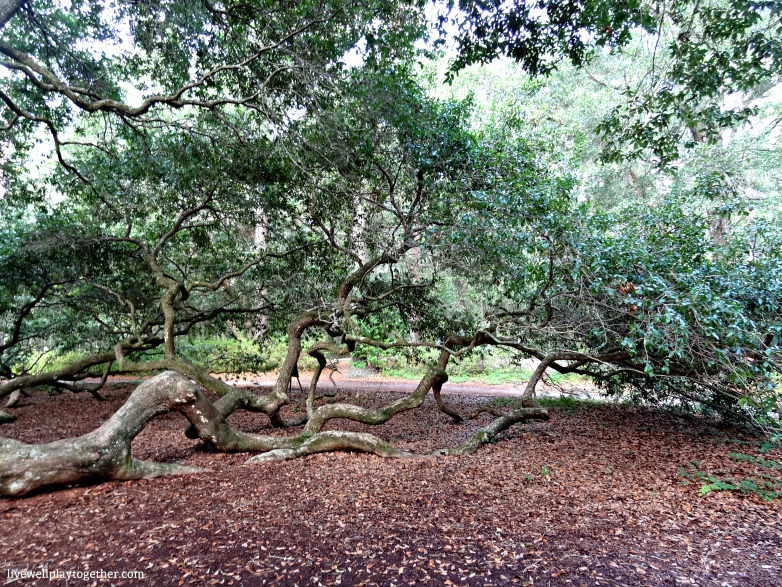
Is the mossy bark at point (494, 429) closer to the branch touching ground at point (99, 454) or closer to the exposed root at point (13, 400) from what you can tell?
the branch touching ground at point (99, 454)

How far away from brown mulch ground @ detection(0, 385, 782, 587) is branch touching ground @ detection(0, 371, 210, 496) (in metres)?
0.15

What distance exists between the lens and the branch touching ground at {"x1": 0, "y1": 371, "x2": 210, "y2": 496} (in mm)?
3707

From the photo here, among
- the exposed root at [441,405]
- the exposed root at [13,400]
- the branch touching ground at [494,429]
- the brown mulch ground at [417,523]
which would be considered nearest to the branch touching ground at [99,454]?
the brown mulch ground at [417,523]

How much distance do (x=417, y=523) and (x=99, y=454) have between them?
2.94 meters

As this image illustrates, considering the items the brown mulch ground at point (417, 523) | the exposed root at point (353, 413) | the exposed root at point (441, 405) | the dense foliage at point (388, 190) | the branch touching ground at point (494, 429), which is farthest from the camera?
the exposed root at point (441, 405)

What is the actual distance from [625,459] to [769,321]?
7.40ft

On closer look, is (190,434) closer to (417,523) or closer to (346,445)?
(346,445)

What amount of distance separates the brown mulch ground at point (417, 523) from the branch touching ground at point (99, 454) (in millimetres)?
148

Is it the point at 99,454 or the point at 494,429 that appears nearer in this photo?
the point at 99,454

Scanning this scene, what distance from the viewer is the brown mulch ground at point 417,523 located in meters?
2.80

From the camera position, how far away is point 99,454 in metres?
4.04

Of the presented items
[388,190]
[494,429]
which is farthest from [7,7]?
[494,429]

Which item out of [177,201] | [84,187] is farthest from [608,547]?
[84,187]

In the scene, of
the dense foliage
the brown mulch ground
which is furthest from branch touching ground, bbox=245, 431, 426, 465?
the dense foliage
